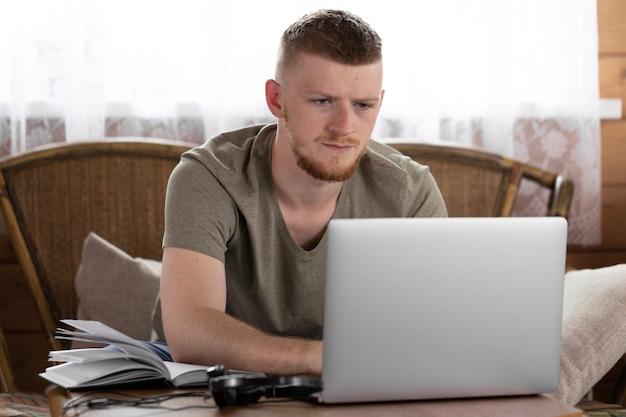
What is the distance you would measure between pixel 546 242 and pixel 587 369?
62 centimetres

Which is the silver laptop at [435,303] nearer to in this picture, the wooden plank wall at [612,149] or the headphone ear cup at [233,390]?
the headphone ear cup at [233,390]

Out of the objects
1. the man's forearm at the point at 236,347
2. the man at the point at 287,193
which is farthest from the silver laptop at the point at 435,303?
the man at the point at 287,193

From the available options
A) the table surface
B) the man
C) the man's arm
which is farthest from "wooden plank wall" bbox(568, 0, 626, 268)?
the table surface

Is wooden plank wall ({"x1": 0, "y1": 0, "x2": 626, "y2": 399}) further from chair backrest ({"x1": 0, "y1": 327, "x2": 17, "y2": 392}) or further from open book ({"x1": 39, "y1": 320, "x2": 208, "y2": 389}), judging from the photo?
open book ({"x1": 39, "y1": 320, "x2": 208, "y2": 389})

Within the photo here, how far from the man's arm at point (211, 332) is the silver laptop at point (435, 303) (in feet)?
0.57

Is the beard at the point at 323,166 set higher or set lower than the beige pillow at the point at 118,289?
higher

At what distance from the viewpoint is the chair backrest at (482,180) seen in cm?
244

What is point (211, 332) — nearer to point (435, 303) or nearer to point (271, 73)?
point (435, 303)

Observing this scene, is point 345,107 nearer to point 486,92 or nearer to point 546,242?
point 546,242

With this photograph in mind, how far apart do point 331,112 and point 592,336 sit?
0.65m

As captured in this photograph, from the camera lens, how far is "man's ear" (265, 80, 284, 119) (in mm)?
1733

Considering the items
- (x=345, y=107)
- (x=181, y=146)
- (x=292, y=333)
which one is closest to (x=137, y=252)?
(x=181, y=146)

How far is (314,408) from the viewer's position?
1106 mm

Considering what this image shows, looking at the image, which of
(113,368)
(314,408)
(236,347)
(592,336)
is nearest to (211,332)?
(236,347)
